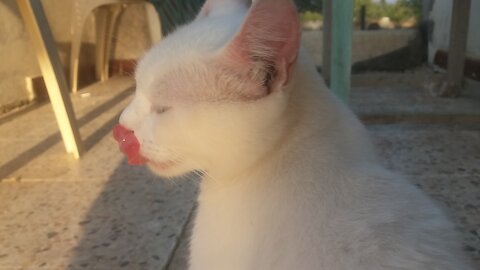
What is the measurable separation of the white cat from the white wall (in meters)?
1.81

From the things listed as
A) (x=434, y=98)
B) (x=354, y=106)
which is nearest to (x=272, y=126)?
(x=354, y=106)

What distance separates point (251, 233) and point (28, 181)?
97 cm

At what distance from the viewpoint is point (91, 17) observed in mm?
2967

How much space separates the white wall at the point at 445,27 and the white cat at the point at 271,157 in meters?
1.81

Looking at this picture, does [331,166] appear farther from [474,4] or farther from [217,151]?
[474,4]

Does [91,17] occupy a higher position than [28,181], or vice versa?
[91,17]

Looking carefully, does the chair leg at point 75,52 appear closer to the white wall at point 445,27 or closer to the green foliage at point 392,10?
the green foliage at point 392,10

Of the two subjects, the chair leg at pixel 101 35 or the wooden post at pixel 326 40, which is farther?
the chair leg at pixel 101 35

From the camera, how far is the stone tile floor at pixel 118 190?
3.19 ft

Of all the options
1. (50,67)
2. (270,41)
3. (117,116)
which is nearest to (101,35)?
(117,116)

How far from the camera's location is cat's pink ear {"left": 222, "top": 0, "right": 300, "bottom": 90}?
53 cm

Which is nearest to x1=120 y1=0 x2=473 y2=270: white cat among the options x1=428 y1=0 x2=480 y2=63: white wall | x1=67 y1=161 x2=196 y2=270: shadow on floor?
x1=67 y1=161 x2=196 y2=270: shadow on floor

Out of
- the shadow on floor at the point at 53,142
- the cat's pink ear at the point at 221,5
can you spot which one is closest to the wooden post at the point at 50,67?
the shadow on floor at the point at 53,142

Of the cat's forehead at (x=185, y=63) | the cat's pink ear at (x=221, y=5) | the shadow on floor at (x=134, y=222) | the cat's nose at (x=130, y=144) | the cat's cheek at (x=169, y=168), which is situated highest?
the cat's pink ear at (x=221, y=5)
